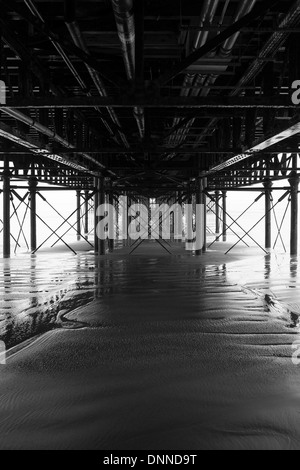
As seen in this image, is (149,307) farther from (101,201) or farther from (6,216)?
(6,216)

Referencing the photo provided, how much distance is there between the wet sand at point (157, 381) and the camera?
355cm

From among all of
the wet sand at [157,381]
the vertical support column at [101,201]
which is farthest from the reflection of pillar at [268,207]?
the wet sand at [157,381]

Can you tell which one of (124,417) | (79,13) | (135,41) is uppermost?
(79,13)

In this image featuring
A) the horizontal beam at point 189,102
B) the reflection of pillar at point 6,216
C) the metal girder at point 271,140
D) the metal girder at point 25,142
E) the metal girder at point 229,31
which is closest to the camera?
the metal girder at point 229,31

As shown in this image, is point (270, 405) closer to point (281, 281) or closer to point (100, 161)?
point (281, 281)

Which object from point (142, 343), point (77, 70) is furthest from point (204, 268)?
point (142, 343)

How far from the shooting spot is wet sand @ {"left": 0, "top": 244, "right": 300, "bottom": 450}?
11.6 ft

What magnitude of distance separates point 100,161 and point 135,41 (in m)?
12.0

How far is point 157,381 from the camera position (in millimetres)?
4668

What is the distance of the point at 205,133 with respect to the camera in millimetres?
16031

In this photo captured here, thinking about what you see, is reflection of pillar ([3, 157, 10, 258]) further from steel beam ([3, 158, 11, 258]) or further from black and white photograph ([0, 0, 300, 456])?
black and white photograph ([0, 0, 300, 456])

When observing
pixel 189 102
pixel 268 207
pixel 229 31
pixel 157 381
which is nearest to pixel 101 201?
pixel 268 207

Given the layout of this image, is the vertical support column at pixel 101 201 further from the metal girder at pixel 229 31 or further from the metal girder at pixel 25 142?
the metal girder at pixel 229 31

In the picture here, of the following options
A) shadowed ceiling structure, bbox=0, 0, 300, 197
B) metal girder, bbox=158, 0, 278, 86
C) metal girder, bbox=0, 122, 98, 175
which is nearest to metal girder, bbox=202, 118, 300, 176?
shadowed ceiling structure, bbox=0, 0, 300, 197
